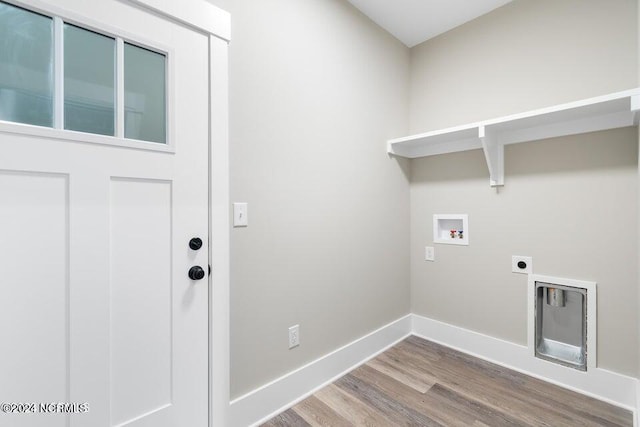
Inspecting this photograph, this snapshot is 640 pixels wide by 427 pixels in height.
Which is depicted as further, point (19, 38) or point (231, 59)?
point (231, 59)

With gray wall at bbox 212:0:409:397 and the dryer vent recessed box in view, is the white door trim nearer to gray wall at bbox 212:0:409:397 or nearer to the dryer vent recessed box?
gray wall at bbox 212:0:409:397

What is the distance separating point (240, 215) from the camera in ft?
4.74

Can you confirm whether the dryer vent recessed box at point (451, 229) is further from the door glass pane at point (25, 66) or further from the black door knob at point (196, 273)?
the door glass pane at point (25, 66)

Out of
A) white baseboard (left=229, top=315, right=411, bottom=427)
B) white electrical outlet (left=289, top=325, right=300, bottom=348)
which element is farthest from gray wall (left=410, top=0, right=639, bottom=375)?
white electrical outlet (left=289, top=325, right=300, bottom=348)

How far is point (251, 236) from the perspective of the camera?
4.92ft

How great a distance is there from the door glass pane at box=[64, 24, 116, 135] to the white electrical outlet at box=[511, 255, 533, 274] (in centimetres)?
239

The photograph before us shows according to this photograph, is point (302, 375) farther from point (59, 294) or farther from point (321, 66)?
point (321, 66)

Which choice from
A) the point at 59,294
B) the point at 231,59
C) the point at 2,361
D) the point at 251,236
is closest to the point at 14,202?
the point at 59,294

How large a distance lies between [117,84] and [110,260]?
67 cm

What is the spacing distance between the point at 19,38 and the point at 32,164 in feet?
1.33

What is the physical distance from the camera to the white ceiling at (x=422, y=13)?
2.01m

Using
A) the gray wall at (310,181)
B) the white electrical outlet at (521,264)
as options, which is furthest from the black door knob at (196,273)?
the white electrical outlet at (521,264)

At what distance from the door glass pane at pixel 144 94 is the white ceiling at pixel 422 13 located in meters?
1.50

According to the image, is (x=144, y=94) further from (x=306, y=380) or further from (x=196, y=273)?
(x=306, y=380)
